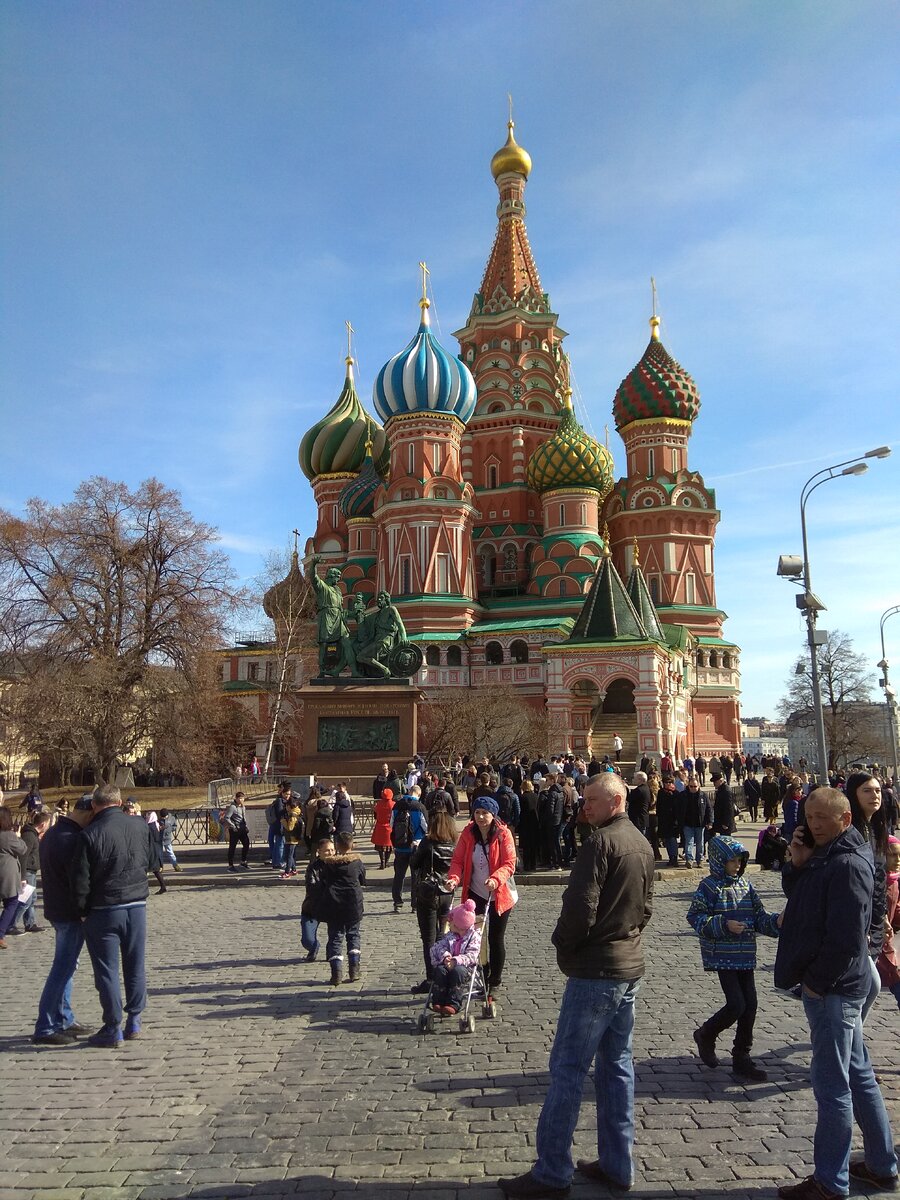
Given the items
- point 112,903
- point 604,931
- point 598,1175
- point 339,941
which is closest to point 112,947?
point 112,903

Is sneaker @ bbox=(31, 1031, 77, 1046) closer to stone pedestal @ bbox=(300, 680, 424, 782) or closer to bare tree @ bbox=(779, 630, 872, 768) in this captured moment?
stone pedestal @ bbox=(300, 680, 424, 782)

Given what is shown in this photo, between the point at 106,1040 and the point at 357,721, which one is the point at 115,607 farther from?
the point at 106,1040

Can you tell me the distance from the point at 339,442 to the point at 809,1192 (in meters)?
58.9

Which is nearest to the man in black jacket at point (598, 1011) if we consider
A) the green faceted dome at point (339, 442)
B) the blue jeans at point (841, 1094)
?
the blue jeans at point (841, 1094)

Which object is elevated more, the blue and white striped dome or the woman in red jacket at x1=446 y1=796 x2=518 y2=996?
the blue and white striped dome

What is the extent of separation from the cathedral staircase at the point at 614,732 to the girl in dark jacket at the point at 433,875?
3011 cm

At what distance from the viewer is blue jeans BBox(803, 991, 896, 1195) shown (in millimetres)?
4145

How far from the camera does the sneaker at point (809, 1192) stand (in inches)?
161

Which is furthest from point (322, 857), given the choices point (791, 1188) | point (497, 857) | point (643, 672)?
point (643, 672)

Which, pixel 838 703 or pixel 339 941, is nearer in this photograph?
pixel 339 941

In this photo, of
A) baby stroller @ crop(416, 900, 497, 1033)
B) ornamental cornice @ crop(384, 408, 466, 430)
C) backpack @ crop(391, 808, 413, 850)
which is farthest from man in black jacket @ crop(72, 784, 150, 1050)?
ornamental cornice @ crop(384, 408, 466, 430)

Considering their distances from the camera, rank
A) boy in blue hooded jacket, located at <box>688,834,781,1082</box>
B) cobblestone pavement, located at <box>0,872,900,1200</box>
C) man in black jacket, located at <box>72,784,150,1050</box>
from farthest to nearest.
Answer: man in black jacket, located at <box>72,784,150,1050</box>
boy in blue hooded jacket, located at <box>688,834,781,1082</box>
cobblestone pavement, located at <box>0,872,900,1200</box>

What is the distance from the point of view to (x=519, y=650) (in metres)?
47.0

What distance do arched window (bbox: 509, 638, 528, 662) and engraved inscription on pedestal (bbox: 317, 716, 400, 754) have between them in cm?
2542
